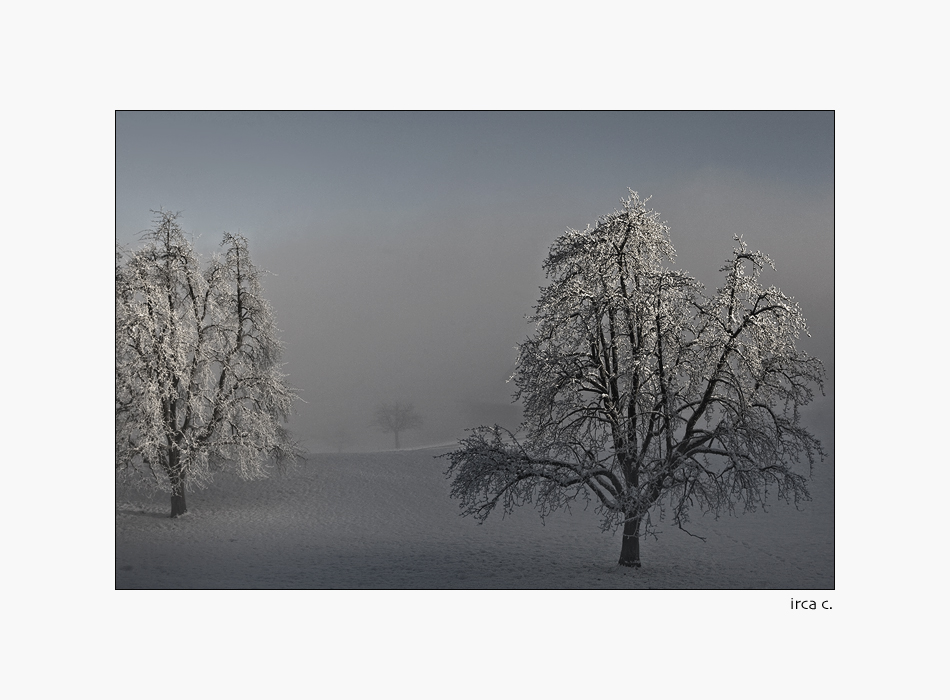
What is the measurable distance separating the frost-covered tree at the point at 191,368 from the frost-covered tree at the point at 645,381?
23.2ft

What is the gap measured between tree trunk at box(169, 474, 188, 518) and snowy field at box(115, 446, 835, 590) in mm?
229

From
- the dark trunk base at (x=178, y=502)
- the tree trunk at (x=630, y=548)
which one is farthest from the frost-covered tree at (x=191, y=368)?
the tree trunk at (x=630, y=548)

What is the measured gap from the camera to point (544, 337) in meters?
12.0

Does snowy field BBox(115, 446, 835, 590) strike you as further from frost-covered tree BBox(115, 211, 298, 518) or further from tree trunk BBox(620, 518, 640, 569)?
frost-covered tree BBox(115, 211, 298, 518)

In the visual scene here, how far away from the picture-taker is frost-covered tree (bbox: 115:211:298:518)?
14805 millimetres

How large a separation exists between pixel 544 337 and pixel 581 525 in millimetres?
6285

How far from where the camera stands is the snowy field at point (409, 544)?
11.4 m

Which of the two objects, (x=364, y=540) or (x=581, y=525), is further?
(x=581, y=525)

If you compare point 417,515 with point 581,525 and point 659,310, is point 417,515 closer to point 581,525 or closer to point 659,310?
point 581,525

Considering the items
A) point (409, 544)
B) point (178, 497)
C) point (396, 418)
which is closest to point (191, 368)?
point (178, 497)

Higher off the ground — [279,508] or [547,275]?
[547,275]

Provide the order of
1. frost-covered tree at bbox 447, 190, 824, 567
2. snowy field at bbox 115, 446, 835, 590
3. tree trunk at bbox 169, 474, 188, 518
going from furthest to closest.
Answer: tree trunk at bbox 169, 474, 188, 518 < snowy field at bbox 115, 446, 835, 590 < frost-covered tree at bbox 447, 190, 824, 567

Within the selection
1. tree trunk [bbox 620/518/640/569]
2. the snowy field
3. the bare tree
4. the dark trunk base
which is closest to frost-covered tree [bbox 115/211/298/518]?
the dark trunk base

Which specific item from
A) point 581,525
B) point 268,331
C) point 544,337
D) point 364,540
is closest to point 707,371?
point 544,337
